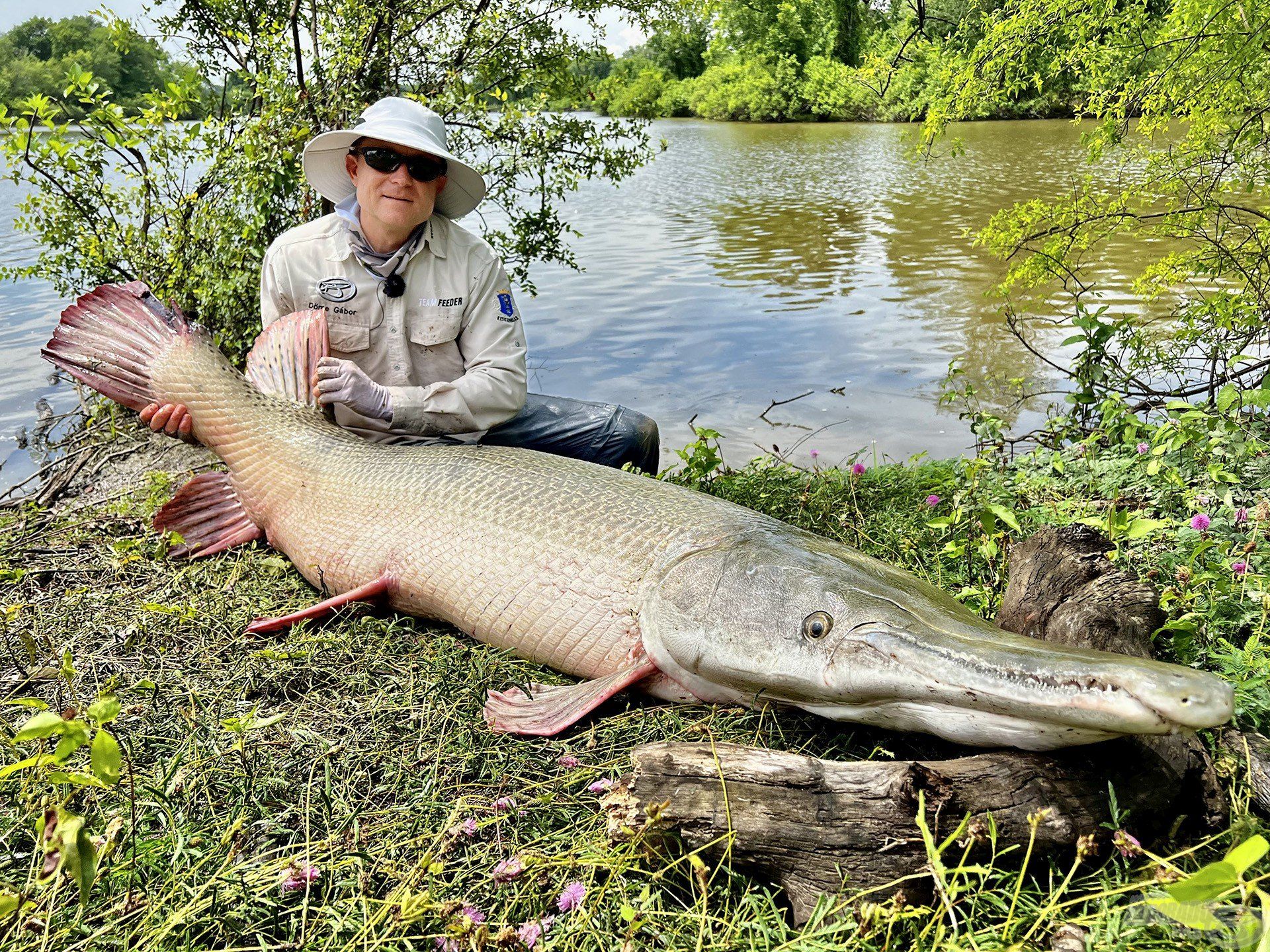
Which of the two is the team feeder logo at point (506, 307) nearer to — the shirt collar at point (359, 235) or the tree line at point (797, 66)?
the shirt collar at point (359, 235)

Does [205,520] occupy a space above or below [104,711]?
below

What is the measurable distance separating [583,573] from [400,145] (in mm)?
2085

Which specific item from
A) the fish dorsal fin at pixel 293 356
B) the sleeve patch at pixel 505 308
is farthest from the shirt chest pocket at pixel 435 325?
the fish dorsal fin at pixel 293 356

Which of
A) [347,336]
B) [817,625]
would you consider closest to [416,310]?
[347,336]

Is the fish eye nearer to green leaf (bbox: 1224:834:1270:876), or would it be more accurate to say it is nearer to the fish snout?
the fish snout

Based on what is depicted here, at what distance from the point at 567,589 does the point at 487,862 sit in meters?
0.94

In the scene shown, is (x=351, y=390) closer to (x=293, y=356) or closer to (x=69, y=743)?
(x=293, y=356)

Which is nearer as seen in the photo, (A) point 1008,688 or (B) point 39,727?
(B) point 39,727

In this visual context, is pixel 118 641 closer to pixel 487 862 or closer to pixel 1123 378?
pixel 487 862

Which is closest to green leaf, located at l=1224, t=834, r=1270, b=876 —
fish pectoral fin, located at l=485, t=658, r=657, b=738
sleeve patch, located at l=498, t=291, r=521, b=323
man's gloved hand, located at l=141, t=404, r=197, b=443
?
fish pectoral fin, located at l=485, t=658, r=657, b=738

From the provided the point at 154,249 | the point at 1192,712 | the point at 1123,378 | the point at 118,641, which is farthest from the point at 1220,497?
the point at 154,249

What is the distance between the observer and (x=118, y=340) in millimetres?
3895

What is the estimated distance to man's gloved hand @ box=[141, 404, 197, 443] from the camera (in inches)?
150

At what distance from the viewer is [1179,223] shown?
15.9 feet
